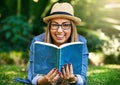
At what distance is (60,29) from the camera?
412cm

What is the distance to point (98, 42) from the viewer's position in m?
8.61

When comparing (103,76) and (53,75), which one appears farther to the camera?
(103,76)

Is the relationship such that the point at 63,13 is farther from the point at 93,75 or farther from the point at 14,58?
the point at 14,58

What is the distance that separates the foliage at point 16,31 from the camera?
8.62 meters

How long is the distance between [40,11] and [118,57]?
1.79 m

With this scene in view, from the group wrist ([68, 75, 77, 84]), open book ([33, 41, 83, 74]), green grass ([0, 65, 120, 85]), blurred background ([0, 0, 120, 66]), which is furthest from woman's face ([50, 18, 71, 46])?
blurred background ([0, 0, 120, 66])

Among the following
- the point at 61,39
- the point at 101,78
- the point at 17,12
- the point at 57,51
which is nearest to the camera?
the point at 57,51

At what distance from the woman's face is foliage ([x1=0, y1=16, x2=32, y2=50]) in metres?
4.42

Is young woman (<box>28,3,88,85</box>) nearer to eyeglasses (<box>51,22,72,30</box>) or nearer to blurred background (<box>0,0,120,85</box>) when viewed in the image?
eyeglasses (<box>51,22,72,30</box>)

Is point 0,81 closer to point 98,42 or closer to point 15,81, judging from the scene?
point 15,81

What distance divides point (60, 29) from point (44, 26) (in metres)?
5.02

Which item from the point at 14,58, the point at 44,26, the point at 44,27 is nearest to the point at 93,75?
the point at 14,58

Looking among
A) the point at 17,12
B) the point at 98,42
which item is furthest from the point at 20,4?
the point at 98,42

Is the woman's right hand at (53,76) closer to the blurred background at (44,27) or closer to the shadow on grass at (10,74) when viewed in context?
the shadow on grass at (10,74)
